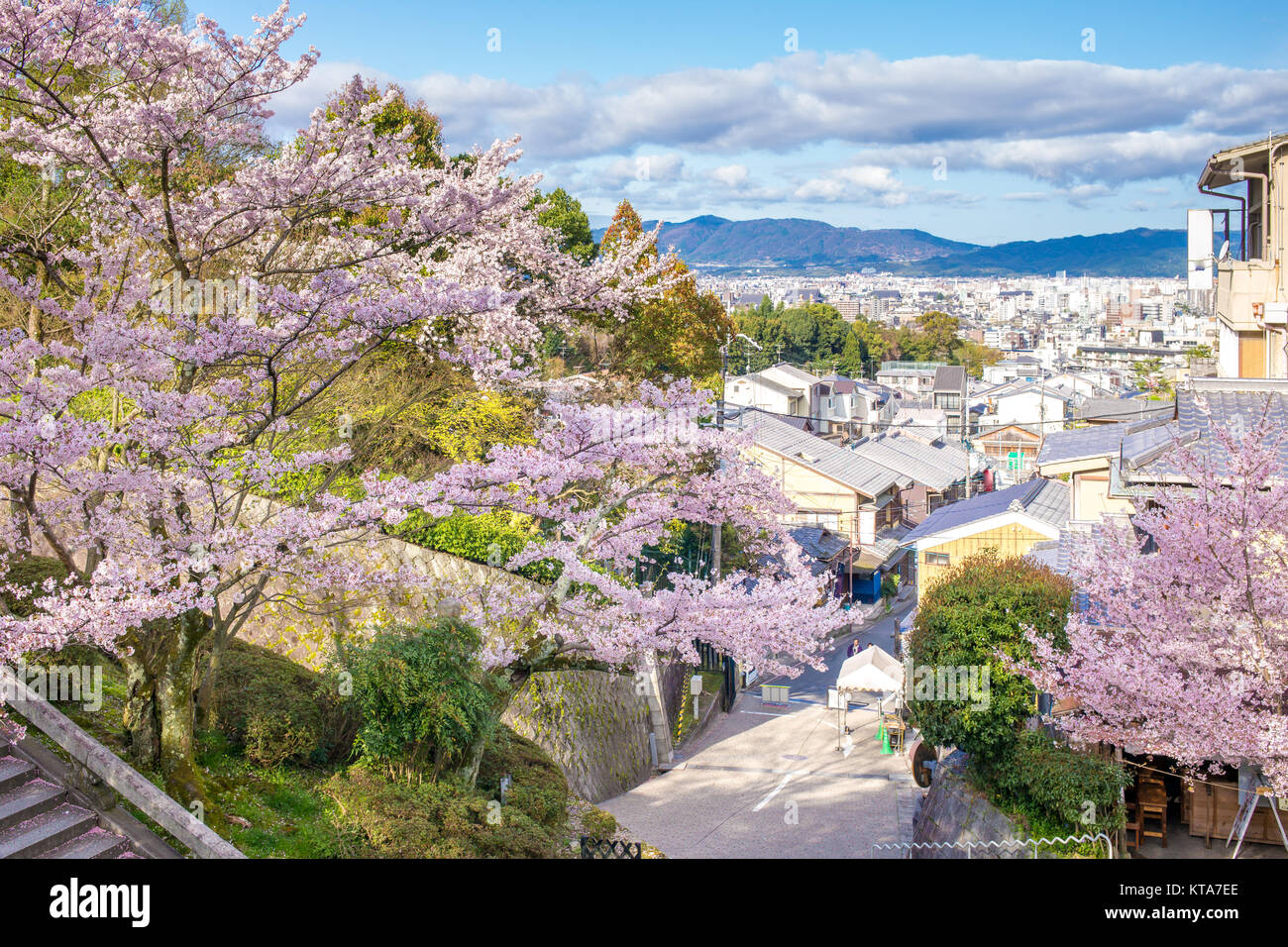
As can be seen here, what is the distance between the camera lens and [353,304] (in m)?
9.09

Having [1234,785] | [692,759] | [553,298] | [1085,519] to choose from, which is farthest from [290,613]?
[1085,519]

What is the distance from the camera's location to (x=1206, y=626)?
1047cm

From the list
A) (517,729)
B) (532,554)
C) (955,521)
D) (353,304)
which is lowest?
(517,729)

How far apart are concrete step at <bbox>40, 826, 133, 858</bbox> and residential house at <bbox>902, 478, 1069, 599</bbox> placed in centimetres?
1867

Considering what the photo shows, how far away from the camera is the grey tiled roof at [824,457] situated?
43.6 m

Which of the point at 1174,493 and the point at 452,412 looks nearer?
→ the point at 1174,493

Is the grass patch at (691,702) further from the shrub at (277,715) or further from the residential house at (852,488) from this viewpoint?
the shrub at (277,715)

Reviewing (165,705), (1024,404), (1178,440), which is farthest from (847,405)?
(165,705)

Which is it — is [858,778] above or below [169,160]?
below

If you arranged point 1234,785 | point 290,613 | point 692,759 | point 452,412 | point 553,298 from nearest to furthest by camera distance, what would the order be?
point 1234,785 → point 290,613 → point 553,298 → point 452,412 → point 692,759

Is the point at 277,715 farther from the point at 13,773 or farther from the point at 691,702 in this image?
the point at 691,702

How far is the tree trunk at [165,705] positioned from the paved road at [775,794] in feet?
27.9

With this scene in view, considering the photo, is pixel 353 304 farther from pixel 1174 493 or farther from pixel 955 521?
pixel 955 521

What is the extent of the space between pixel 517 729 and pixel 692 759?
7882 mm
